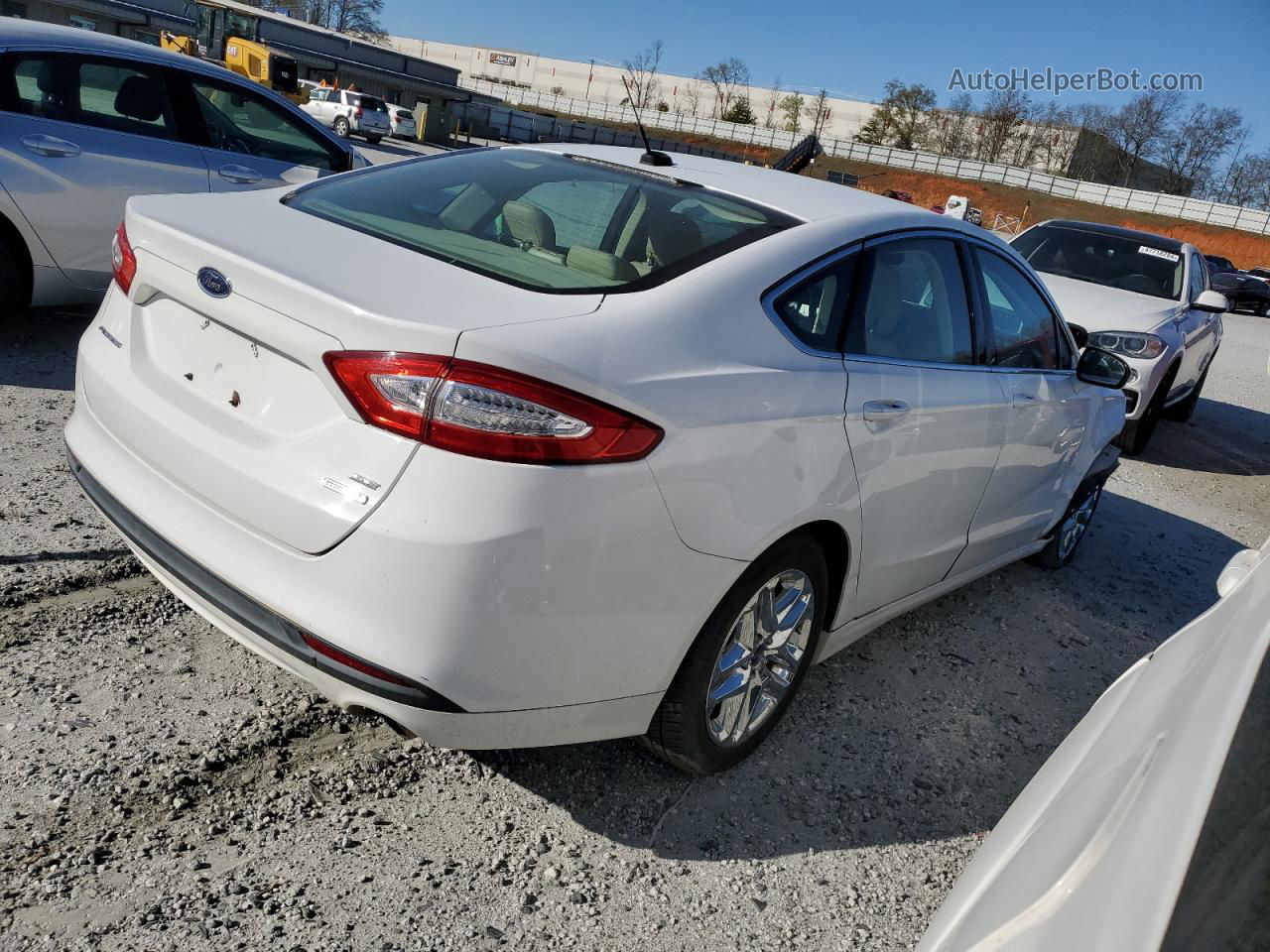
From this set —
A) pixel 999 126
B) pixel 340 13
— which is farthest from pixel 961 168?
pixel 340 13

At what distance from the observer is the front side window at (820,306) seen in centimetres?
269

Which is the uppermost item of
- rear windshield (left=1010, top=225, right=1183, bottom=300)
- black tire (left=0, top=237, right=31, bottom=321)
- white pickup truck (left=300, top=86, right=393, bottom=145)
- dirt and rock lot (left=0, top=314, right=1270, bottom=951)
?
rear windshield (left=1010, top=225, right=1183, bottom=300)

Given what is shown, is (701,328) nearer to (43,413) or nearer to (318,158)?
(43,413)

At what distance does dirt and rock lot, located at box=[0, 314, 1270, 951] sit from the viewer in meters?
2.24

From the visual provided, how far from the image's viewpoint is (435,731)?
2203 millimetres

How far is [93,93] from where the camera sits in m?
5.46

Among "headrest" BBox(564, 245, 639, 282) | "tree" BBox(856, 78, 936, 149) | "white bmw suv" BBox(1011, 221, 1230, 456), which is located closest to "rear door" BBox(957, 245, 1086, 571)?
"headrest" BBox(564, 245, 639, 282)

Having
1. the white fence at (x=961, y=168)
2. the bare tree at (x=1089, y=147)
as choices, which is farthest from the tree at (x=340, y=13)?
the bare tree at (x=1089, y=147)

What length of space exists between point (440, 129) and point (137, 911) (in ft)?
153

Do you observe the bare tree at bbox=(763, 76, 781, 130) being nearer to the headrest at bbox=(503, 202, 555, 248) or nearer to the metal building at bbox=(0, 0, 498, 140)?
the metal building at bbox=(0, 0, 498, 140)

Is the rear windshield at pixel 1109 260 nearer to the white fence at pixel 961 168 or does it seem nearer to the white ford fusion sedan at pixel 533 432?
the white ford fusion sedan at pixel 533 432

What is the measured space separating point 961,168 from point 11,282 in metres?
73.8

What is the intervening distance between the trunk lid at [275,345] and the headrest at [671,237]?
381 millimetres

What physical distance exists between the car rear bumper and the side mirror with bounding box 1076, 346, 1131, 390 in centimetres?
265
